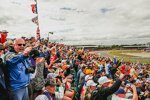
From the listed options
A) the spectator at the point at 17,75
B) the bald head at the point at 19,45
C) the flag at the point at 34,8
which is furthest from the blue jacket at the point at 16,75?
the flag at the point at 34,8

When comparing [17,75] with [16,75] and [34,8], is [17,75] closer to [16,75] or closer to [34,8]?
[16,75]

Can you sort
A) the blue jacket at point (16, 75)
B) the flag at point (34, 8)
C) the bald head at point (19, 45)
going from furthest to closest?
1. the flag at point (34, 8)
2. the bald head at point (19, 45)
3. the blue jacket at point (16, 75)

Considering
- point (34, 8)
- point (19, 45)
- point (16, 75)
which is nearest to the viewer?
point (19, 45)

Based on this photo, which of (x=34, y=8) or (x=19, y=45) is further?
(x=34, y=8)

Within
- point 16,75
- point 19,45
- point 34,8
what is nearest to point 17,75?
point 16,75

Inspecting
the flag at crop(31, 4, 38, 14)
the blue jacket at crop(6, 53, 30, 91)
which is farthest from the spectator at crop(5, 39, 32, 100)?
the flag at crop(31, 4, 38, 14)

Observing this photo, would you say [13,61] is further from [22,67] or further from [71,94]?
[71,94]

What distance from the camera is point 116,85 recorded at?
588 cm

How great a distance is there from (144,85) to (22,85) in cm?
1306

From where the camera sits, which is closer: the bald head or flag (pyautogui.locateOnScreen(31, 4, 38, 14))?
the bald head

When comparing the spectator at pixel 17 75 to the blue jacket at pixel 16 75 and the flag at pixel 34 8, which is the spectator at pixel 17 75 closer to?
the blue jacket at pixel 16 75

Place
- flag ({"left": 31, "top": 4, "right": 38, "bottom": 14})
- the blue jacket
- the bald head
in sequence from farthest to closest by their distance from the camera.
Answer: flag ({"left": 31, "top": 4, "right": 38, "bottom": 14})
the bald head
the blue jacket

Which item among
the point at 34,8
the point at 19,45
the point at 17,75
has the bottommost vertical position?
the point at 17,75

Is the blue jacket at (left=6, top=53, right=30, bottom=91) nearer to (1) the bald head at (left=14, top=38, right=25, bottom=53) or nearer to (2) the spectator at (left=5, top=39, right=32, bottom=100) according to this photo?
(2) the spectator at (left=5, top=39, right=32, bottom=100)
